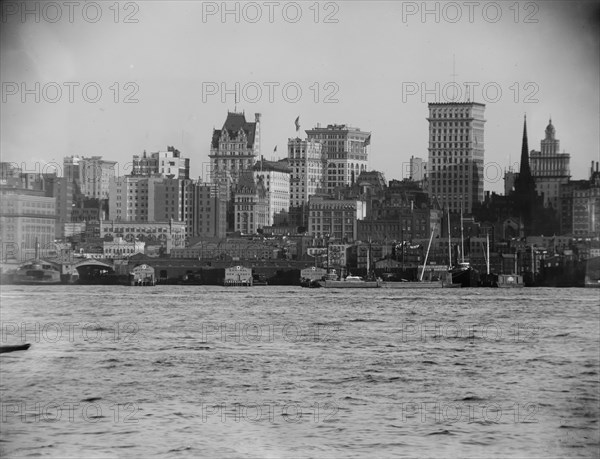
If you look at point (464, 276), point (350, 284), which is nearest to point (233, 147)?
point (464, 276)

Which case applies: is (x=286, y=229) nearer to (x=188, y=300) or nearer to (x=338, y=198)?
(x=338, y=198)

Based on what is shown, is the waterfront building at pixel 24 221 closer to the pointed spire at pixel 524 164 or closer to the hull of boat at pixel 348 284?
the hull of boat at pixel 348 284

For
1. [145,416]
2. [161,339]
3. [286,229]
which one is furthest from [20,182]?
[286,229]

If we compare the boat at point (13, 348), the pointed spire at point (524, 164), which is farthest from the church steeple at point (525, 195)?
the boat at point (13, 348)

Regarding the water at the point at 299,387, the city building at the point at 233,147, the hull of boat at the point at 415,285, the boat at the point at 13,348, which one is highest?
the city building at the point at 233,147

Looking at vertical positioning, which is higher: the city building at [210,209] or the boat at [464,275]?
the city building at [210,209]

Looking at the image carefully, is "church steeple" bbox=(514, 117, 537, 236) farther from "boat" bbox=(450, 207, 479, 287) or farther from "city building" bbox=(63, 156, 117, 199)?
"city building" bbox=(63, 156, 117, 199)

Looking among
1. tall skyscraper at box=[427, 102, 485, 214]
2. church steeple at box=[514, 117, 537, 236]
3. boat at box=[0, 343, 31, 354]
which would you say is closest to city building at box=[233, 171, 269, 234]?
tall skyscraper at box=[427, 102, 485, 214]

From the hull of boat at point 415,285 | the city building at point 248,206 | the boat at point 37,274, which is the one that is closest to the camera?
the boat at point 37,274
